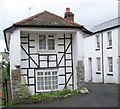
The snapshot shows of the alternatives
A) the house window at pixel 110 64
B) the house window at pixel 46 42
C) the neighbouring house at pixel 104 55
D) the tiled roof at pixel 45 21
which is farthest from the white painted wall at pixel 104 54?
the house window at pixel 46 42

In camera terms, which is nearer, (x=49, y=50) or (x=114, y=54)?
(x=49, y=50)

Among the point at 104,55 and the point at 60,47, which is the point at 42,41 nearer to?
the point at 60,47

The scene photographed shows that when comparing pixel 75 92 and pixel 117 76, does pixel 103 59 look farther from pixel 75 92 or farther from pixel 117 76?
pixel 75 92

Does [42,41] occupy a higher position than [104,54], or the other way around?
[42,41]

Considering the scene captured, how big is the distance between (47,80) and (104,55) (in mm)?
9635

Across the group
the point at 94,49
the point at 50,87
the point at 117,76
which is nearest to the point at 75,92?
the point at 50,87

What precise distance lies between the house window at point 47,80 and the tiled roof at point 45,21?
3.70 m

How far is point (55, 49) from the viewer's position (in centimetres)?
1803

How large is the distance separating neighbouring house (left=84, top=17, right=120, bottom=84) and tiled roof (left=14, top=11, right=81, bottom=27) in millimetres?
7423

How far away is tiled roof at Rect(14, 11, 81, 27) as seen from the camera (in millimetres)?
16570

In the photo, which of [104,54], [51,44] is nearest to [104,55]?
[104,54]

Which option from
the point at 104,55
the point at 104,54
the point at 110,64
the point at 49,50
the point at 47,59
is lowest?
the point at 110,64

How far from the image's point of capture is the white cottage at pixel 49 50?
1694 centimetres

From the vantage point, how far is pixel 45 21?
1719 cm
